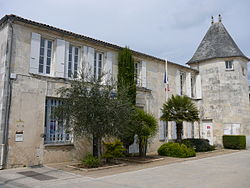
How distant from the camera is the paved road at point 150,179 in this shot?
6.52m

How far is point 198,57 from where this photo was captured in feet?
63.1

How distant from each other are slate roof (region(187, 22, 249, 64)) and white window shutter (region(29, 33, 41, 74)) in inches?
501

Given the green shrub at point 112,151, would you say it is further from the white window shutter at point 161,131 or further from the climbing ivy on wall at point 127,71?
the white window shutter at point 161,131

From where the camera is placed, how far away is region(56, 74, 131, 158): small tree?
8812mm

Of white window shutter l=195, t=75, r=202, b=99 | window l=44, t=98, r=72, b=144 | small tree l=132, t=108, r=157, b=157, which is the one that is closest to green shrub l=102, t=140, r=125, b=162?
small tree l=132, t=108, r=157, b=157

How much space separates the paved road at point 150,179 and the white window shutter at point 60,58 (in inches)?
162

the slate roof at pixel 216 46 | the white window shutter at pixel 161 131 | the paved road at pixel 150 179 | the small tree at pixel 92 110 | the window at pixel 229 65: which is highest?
the slate roof at pixel 216 46

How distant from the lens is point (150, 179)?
7.27m

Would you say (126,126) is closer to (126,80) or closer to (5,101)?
(126,80)

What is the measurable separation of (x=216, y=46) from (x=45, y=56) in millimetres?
13442

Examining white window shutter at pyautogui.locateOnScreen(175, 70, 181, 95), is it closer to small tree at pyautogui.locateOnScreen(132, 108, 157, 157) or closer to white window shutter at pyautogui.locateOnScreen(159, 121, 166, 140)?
white window shutter at pyautogui.locateOnScreen(159, 121, 166, 140)

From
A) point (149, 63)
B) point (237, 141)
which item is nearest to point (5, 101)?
point (149, 63)

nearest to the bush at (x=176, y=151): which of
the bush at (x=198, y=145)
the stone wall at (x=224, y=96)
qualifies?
the bush at (x=198, y=145)

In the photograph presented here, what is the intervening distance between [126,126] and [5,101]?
4660 mm
